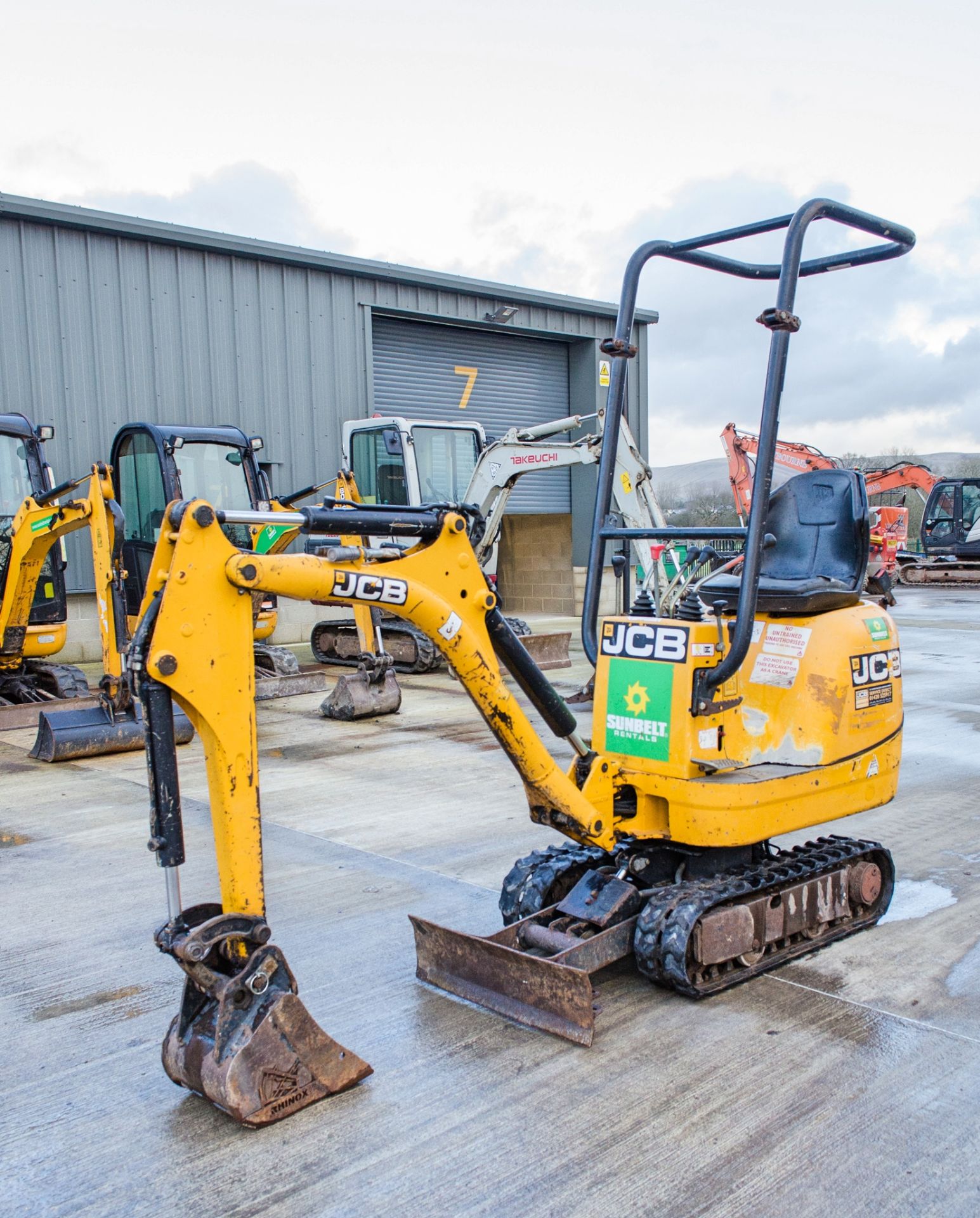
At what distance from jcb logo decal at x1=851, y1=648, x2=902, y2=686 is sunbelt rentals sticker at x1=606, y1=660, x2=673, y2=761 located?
820mm

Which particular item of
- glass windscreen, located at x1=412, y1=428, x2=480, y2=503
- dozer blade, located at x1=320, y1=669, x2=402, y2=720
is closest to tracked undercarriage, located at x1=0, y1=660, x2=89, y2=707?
dozer blade, located at x1=320, y1=669, x2=402, y2=720

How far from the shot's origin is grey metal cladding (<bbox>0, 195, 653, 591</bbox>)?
44.6 ft

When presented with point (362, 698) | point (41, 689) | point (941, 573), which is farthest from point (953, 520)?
point (41, 689)

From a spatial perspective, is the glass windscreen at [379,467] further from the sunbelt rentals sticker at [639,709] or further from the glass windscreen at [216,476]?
the sunbelt rentals sticker at [639,709]

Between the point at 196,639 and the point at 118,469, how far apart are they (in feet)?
32.1

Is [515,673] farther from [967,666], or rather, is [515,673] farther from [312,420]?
[312,420]

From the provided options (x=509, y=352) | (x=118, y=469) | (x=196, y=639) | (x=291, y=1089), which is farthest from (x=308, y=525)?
(x=509, y=352)

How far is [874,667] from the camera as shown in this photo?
4359 mm

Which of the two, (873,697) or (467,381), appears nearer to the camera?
(873,697)

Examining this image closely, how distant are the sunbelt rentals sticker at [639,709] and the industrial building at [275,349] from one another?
11.1m

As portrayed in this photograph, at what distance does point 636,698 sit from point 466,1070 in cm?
138

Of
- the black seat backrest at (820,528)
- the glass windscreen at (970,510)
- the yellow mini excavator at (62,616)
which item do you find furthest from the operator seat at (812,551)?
the glass windscreen at (970,510)

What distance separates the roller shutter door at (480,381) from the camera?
58.0 ft

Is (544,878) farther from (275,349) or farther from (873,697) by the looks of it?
(275,349)
